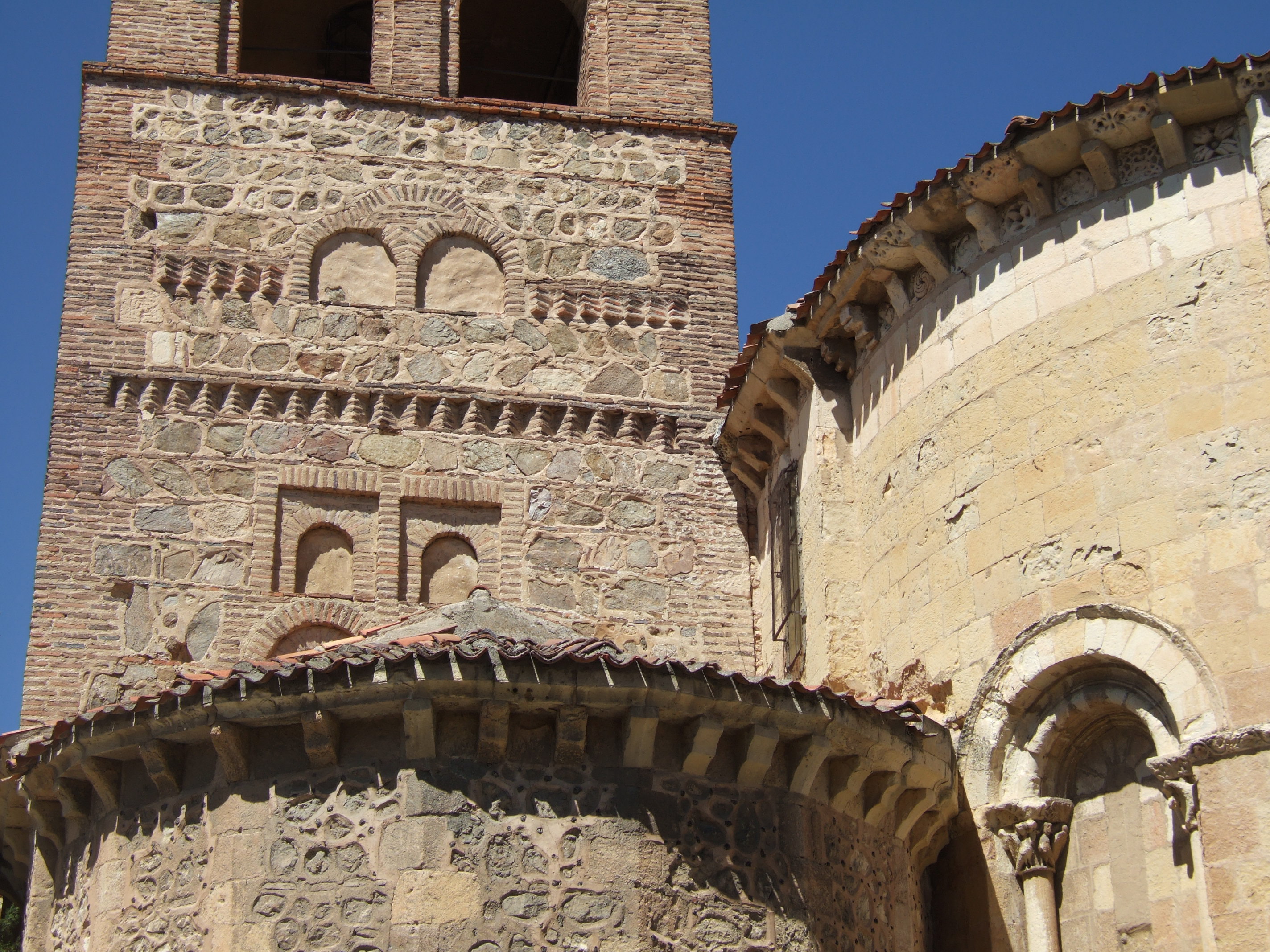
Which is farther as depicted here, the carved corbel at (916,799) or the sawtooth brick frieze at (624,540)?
the carved corbel at (916,799)

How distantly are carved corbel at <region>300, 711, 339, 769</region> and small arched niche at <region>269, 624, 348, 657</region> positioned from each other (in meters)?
4.70

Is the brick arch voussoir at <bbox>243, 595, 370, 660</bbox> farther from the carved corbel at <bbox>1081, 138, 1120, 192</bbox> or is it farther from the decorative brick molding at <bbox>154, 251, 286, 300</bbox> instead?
the carved corbel at <bbox>1081, 138, 1120, 192</bbox>

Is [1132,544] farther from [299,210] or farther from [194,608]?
[299,210]

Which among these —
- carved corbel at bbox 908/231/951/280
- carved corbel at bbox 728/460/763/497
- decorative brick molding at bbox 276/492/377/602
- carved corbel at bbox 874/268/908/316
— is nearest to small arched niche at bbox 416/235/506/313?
decorative brick molding at bbox 276/492/377/602

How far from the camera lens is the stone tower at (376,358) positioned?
13.9 metres

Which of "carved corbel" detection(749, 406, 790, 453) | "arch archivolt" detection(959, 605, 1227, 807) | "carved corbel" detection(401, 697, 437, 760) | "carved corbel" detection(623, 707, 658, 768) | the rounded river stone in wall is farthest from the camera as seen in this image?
the rounded river stone in wall

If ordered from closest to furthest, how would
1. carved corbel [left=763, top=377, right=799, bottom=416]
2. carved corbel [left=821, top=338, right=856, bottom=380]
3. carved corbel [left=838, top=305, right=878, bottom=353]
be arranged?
1. carved corbel [left=838, top=305, right=878, bottom=353]
2. carved corbel [left=821, top=338, right=856, bottom=380]
3. carved corbel [left=763, top=377, right=799, bottom=416]

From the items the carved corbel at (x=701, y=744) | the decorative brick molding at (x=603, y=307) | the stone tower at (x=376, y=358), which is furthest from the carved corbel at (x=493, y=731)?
the decorative brick molding at (x=603, y=307)

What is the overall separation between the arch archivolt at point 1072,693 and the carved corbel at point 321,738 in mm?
3529

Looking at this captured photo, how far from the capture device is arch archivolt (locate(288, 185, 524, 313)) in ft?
50.2

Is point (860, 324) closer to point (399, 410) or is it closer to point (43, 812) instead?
point (399, 410)

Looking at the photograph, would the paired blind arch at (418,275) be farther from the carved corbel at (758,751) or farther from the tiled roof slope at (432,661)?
the carved corbel at (758,751)

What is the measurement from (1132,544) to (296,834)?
14.8ft

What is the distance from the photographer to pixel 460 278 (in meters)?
15.5
